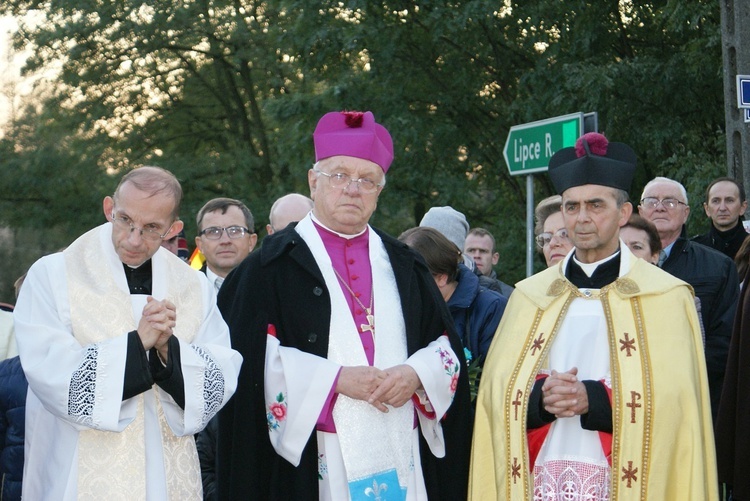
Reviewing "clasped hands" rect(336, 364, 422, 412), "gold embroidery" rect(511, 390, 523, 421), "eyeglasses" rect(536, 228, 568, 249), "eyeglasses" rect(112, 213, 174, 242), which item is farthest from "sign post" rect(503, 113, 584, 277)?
"eyeglasses" rect(112, 213, 174, 242)

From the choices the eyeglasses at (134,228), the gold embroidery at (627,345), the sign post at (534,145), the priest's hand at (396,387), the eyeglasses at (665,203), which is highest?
the sign post at (534,145)

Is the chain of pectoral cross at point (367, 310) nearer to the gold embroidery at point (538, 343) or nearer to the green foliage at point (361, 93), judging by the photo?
the gold embroidery at point (538, 343)

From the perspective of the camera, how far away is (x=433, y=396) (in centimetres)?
434

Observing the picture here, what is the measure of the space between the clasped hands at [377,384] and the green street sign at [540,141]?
3203mm

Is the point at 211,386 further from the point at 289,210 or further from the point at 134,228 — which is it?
the point at 289,210

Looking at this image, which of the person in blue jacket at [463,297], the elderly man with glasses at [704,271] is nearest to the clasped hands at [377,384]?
the person in blue jacket at [463,297]

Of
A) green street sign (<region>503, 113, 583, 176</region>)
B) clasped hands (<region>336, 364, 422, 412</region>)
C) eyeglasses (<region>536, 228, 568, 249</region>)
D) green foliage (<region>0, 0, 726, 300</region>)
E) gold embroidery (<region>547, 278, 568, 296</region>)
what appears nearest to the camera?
clasped hands (<region>336, 364, 422, 412</region>)

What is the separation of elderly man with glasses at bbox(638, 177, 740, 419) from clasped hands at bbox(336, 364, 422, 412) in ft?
6.91

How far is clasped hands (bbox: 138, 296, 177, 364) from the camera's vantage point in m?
3.81

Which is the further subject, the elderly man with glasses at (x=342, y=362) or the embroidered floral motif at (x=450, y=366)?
the embroidered floral motif at (x=450, y=366)

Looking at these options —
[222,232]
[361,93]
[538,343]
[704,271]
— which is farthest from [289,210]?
[361,93]

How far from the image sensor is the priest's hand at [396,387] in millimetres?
4172

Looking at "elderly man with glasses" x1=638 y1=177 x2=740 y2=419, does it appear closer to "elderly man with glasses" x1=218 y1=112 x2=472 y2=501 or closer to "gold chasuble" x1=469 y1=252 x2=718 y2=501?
"gold chasuble" x1=469 y1=252 x2=718 y2=501

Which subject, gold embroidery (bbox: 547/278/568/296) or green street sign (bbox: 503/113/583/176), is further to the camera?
green street sign (bbox: 503/113/583/176)
